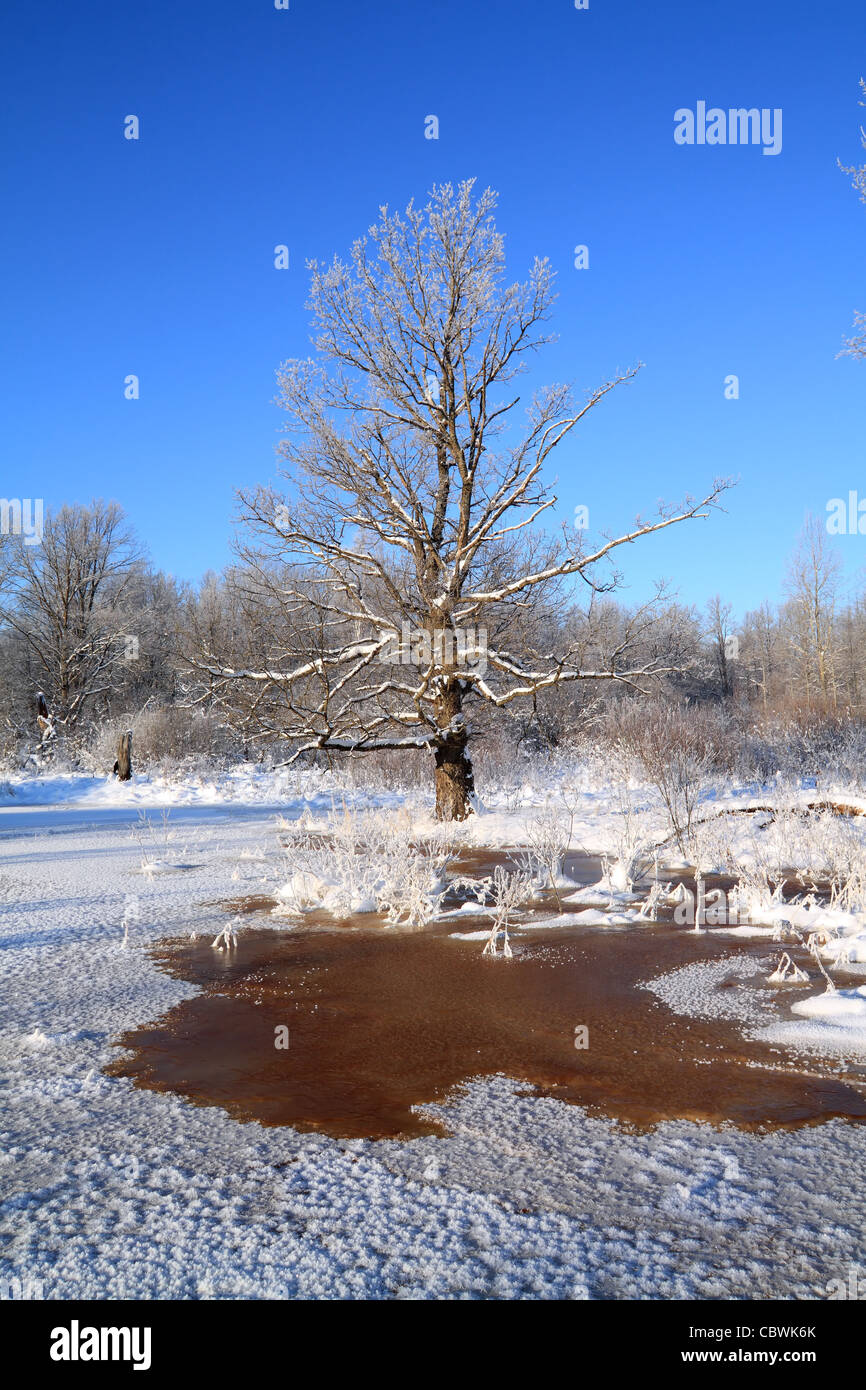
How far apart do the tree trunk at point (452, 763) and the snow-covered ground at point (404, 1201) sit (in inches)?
371

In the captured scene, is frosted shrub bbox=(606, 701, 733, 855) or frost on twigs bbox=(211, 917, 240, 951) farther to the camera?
frosted shrub bbox=(606, 701, 733, 855)

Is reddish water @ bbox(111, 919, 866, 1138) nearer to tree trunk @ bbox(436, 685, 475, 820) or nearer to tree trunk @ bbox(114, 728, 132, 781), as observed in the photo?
tree trunk @ bbox(436, 685, 475, 820)

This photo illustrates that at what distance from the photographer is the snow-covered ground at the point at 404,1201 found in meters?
2.49

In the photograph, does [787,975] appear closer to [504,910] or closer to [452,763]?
[504,910]

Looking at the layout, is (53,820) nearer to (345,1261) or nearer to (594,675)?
(594,675)

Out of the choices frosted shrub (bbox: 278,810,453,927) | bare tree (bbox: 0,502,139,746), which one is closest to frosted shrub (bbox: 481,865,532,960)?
frosted shrub (bbox: 278,810,453,927)

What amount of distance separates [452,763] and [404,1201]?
37.5 ft

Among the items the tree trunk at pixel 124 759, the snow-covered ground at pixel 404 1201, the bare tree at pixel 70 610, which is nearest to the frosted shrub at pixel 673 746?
the snow-covered ground at pixel 404 1201

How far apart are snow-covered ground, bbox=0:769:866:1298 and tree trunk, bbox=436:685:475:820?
9.44m

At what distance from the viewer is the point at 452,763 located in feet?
47.0

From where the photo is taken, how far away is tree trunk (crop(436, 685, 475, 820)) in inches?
549

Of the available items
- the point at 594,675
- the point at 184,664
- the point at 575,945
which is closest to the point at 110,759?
the point at 184,664

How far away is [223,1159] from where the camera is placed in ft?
10.8
